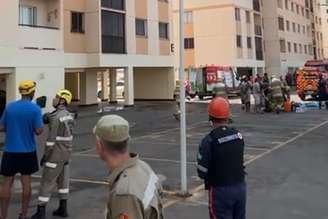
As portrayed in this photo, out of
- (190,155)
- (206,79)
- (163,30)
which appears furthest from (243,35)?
(190,155)

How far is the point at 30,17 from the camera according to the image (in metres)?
27.0

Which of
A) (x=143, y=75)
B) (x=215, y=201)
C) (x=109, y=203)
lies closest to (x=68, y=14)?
(x=143, y=75)

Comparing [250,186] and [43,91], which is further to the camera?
[43,91]

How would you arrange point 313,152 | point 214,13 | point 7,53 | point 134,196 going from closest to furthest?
point 134,196 < point 313,152 < point 7,53 < point 214,13

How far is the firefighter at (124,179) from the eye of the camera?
252cm

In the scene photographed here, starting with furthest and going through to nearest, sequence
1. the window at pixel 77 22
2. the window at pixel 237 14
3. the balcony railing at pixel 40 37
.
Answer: the window at pixel 237 14, the window at pixel 77 22, the balcony railing at pixel 40 37

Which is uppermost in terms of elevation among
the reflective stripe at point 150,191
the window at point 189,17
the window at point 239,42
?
the window at point 189,17

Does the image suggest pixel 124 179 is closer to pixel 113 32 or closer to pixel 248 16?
pixel 113 32

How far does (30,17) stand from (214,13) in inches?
1102

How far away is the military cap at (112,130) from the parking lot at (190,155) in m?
4.86

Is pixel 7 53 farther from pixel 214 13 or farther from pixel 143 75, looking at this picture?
pixel 214 13

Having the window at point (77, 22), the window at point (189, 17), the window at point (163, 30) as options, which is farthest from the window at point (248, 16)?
the window at point (77, 22)

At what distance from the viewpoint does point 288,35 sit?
69875 mm

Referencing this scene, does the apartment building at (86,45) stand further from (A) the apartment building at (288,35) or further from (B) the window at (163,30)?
(A) the apartment building at (288,35)
